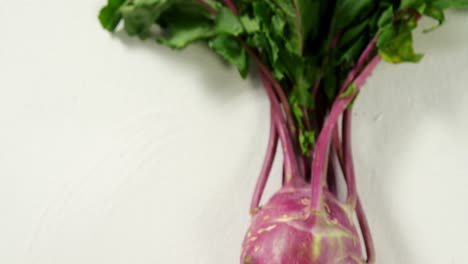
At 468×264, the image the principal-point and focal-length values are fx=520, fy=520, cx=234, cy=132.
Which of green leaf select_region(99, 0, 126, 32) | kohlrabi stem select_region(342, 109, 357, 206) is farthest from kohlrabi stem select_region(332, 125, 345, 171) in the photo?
green leaf select_region(99, 0, 126, 32)

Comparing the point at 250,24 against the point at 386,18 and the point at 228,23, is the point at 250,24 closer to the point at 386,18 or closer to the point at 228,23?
the point at 228,23

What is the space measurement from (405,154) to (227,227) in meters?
0.31

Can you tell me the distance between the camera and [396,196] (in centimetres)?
83

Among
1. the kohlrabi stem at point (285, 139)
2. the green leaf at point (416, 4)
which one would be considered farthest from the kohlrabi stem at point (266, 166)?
the green leaf at point (416, 4)

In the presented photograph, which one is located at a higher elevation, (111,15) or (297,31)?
(111,15)

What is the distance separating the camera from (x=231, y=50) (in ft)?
2.54

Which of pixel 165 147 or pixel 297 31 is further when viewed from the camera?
pixel 165 147

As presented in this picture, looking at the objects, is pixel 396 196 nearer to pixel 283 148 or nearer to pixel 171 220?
pixel 283 148

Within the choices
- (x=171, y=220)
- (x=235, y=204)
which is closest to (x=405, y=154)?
(x=235, y=204)

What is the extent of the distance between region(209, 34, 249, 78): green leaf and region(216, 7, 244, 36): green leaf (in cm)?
2

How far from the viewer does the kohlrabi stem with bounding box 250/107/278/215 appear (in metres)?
0.77

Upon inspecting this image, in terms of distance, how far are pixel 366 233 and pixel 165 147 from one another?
0.33m

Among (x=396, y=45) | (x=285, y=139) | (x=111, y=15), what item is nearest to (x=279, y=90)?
(x=285, y=139)

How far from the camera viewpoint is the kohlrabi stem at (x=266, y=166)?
0.77 meters
